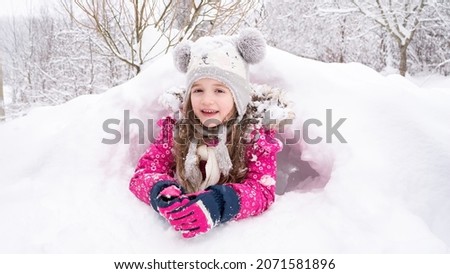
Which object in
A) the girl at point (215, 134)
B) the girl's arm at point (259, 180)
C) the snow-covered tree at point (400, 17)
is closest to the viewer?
the girl's arm at point (259, 180)

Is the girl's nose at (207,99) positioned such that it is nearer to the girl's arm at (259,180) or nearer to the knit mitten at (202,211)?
the girl's arm at (259,180)

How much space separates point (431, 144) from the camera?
4.74 ft

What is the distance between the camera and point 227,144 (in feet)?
5.25

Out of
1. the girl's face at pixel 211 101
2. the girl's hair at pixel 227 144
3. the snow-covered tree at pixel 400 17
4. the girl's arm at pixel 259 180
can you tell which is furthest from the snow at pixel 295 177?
the snow-covered tree at pixel 400 17

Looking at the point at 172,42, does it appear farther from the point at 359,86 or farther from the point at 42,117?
the point at 359,86

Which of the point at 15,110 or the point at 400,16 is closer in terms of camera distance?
the point at 400,16

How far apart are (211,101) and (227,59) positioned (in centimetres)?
20

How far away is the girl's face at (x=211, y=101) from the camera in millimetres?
1544

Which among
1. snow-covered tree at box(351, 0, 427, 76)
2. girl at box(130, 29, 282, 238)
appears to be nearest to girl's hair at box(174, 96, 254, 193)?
girl at box(130, 29, 282, 238)

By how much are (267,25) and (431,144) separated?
549 inches

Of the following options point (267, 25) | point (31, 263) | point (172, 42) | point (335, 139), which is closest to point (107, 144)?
point (31, 263)

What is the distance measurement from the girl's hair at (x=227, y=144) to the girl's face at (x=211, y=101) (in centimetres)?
6

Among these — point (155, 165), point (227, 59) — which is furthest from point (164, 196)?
point (227, 59)

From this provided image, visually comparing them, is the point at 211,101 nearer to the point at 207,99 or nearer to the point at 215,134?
the point at 207,99
